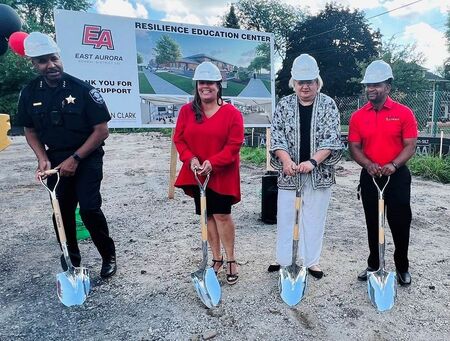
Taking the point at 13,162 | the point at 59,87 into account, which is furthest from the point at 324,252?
the point at 13,162

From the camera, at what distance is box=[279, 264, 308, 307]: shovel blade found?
2910mm

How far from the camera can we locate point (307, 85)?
2.91 m

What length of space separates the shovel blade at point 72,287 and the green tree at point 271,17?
45465mm

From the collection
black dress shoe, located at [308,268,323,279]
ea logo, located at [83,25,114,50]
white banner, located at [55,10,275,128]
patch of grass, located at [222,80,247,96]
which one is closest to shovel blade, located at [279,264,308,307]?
black dress shoe, located at [308,268,323,279]

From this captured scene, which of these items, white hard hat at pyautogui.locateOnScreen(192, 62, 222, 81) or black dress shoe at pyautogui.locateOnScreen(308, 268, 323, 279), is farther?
black dress shoe at pyautogui.locateOnScreen(308, 268, 323, 279)

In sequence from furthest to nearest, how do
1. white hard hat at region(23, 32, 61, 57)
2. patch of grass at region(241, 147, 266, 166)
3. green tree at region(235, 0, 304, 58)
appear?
green tree at region(235, 0, 304, 58) < patch of grass at region(241, 147, 266, 166) < white hard hat at region(23, 32, 61, 57)

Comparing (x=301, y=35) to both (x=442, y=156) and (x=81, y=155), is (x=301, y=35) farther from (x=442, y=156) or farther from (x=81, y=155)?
(x=81, y=155)

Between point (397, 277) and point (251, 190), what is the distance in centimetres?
406

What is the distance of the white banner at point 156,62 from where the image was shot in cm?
475

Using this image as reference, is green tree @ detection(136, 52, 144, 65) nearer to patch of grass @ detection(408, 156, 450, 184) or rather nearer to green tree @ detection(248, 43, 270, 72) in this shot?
green tree @ detection(248, 43, 270, 72)

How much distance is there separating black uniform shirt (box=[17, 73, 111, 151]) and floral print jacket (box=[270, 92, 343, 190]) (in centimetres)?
146

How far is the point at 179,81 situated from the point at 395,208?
355 cm

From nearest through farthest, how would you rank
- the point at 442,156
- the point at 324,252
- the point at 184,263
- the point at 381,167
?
the point at 381,167, the point at 184,263, the point at 324,252, the point at 442,156

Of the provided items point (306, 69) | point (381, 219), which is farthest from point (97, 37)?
point (381, 219)
